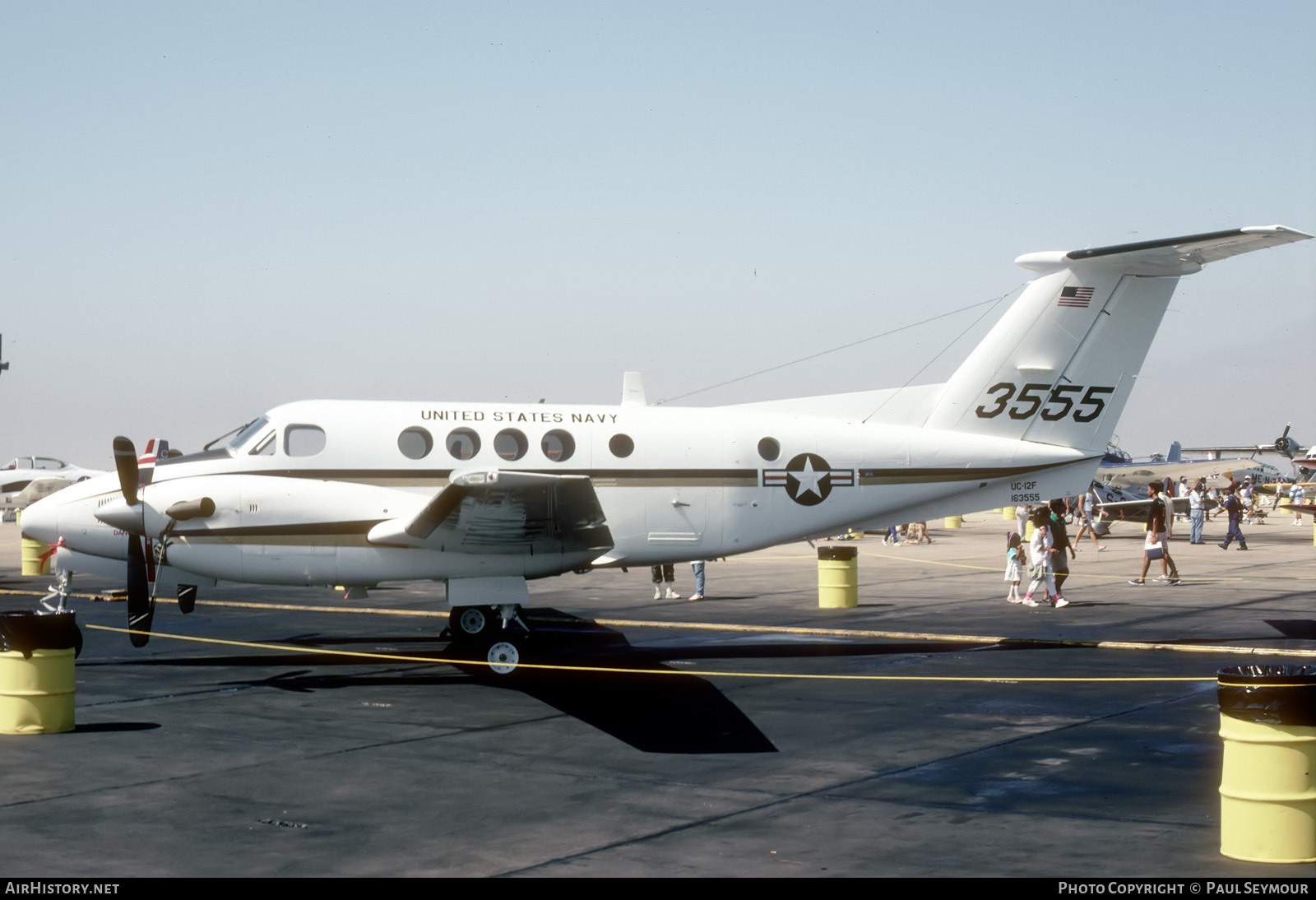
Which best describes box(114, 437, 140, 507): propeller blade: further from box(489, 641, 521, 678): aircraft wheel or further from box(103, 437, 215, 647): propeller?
box(489, 641, 521, 678): aircraft wheel

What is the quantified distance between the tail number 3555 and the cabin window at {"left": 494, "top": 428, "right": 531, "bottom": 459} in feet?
23.4

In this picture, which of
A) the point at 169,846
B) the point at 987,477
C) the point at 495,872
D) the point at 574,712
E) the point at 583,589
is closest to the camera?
the point at 495,872

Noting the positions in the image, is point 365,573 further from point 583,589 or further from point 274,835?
point 583,589

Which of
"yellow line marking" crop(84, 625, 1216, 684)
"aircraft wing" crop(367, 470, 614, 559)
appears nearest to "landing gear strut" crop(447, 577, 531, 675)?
"yellow line marking" crop(84, 625, 1216, 684)

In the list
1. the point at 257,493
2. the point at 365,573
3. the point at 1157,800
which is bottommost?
the point at 1157,800

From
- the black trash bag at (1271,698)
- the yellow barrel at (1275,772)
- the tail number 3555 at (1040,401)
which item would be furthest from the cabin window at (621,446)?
the yellow barrel at (1275,772)

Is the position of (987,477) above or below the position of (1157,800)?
above

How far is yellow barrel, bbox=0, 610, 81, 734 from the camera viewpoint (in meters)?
11.5

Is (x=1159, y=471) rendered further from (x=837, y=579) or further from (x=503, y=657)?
(x=503, y=657)

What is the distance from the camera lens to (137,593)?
14773mm

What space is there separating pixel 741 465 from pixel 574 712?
5288 mm

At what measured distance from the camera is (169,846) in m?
7.96

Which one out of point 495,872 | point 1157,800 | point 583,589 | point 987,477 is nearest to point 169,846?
point 495,872

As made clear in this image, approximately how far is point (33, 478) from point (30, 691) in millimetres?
54217
